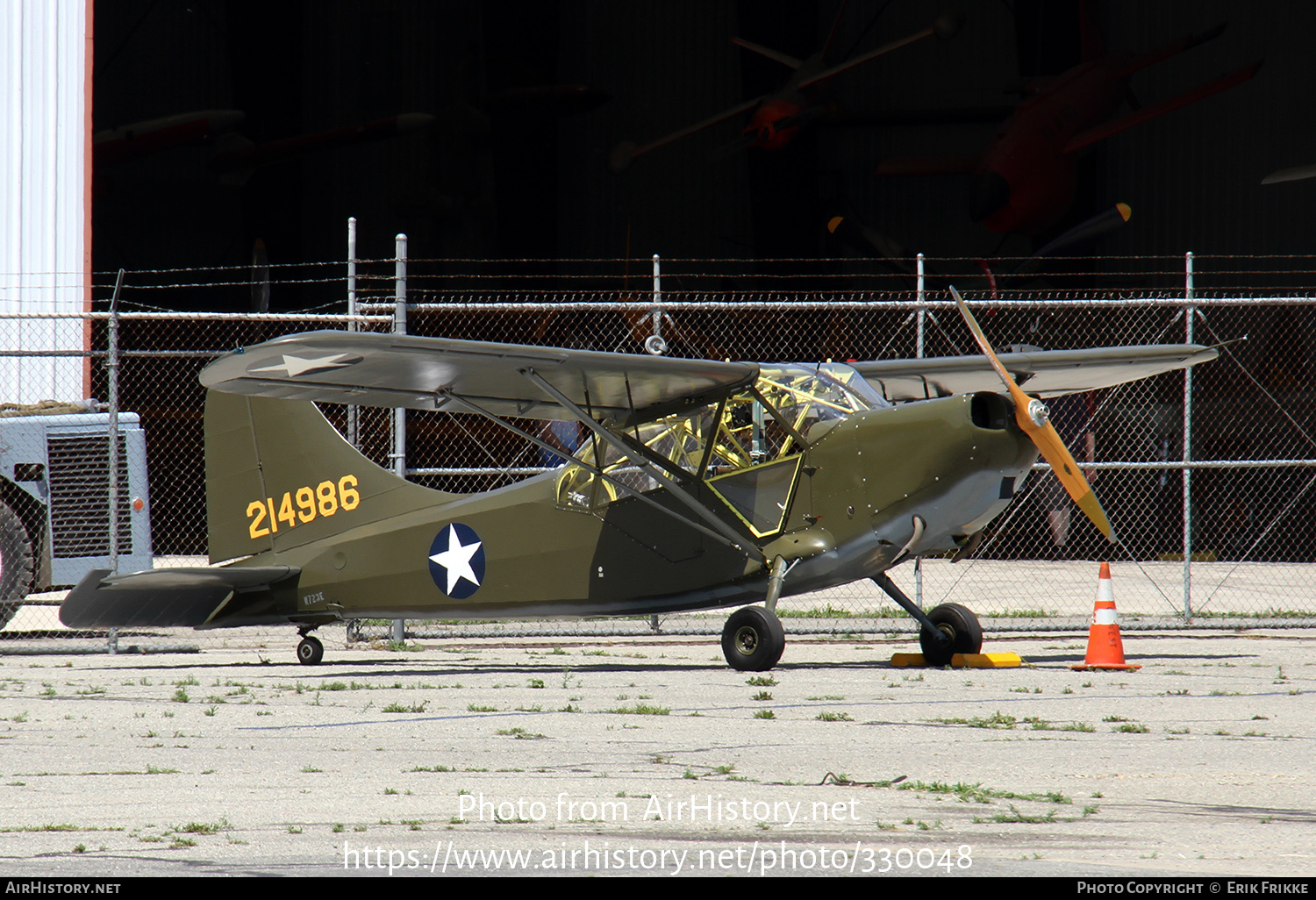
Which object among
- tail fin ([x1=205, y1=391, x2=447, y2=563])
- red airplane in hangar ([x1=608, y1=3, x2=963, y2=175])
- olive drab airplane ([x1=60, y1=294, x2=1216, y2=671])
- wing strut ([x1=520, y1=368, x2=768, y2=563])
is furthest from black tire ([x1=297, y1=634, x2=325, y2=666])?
red airplane in hangar ([x1=608, y1=3, x2=963, y2=175])

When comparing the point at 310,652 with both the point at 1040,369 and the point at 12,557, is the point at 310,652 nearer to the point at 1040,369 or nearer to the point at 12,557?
the point at 12,557

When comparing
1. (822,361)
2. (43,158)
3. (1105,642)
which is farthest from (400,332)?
(43,158)

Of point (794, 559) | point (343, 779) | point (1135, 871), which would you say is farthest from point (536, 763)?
point (794, 559)

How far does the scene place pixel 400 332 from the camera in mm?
12031

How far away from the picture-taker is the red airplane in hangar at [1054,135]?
86.0ft

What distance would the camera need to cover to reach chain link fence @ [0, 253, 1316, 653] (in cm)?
1230

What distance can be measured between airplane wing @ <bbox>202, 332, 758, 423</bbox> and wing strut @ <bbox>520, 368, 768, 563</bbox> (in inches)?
4.8

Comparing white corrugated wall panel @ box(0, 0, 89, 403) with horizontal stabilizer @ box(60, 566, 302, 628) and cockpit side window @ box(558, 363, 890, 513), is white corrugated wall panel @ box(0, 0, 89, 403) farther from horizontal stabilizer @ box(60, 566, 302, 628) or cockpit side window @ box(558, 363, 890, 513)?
cockpit side window @ box(558, 363, 890, 513)

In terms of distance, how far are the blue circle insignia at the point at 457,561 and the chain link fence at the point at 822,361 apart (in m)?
0.89

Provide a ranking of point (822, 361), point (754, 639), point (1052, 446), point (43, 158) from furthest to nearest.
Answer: point (43, 158), point (822, 361), point (754, 639), point (1052, 446)

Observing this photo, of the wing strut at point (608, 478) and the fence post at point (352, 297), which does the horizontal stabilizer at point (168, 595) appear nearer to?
the fence post at point (352, 297)

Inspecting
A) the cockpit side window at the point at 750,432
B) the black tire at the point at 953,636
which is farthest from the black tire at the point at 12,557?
the black tire at the point at 953,636

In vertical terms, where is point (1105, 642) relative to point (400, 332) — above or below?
below

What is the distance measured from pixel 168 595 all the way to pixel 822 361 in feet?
23.7
